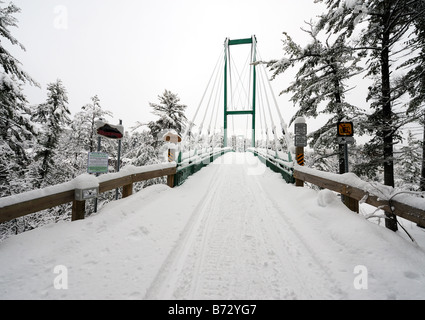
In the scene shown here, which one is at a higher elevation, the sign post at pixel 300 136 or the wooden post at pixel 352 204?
the sign post at pixel 300 136

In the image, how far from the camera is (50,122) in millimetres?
13750

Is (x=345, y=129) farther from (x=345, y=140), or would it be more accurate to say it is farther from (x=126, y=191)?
(x=126, y=191)

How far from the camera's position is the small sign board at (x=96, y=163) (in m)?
4.25

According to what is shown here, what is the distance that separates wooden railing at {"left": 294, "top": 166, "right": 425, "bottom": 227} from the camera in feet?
7.20

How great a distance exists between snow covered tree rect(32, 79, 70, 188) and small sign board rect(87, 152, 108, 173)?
12.3 metres

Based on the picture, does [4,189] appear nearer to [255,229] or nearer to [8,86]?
[8,86]

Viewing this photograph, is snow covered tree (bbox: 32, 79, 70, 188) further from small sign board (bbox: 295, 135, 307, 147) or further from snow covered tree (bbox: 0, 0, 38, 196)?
small sign board (bbox: 295, 135, 307, 147)

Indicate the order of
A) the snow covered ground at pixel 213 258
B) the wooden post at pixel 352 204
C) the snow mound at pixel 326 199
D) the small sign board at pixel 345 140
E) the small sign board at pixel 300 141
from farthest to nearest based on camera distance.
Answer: the small sign board at pixel 300 141 → the small sign board at pixel 345 140 → the snow mound at pixel 326 199 → the wooden post at pixel 352 204 → the snow covered ground at pixel 213 258

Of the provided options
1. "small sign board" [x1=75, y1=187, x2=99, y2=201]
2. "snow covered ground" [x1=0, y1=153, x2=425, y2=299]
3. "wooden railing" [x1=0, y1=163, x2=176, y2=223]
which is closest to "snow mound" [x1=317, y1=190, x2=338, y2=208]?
"snow covered ground" [x1=0, y1=153, x2=425, y2=299]

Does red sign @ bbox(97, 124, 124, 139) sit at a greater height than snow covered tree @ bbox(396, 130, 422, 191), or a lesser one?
greater

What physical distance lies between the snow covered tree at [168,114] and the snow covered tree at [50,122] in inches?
251

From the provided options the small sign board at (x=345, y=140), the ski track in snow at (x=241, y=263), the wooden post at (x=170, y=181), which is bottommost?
the ski track in snow at (x=241, y=263)

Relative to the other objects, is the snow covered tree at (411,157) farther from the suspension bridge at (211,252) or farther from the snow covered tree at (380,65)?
the suspension bridge at (211,252)

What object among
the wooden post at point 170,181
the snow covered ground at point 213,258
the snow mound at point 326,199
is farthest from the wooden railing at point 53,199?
the snow mound at point 326,199
